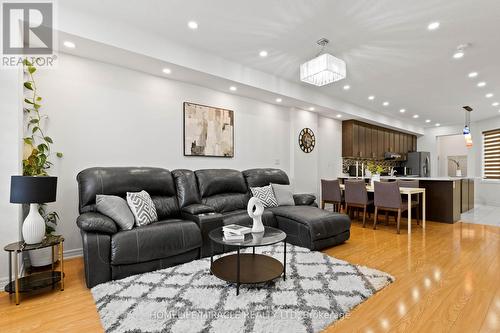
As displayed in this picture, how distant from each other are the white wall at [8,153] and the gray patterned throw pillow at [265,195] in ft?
9.52

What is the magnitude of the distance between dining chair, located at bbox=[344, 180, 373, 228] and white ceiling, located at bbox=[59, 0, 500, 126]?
1933mm

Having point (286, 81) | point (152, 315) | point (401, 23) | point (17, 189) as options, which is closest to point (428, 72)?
point (401, 23)

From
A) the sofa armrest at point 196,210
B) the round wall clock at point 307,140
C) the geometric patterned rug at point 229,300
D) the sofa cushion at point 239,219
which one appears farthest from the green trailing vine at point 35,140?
the round wall clock at point 307,140

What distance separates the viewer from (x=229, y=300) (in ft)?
6.72

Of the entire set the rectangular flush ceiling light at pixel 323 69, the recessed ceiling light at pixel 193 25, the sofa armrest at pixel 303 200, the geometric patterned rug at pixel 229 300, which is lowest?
the geometric patterned rug at pixel 229 300

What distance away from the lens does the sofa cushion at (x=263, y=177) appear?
4424 millimetres

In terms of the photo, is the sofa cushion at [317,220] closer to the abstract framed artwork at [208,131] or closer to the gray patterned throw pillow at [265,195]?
the gray patterned throw pillow at [265,195]

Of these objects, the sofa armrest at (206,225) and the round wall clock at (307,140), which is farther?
the round wall clock at (307,140)

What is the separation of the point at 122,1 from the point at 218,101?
2.16 metres

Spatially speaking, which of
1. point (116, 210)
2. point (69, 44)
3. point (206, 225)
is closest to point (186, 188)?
point (206, 225)

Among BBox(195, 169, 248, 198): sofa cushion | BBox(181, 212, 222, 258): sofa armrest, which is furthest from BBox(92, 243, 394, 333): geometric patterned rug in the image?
BBox(195, 169, 248, 198): sofa cushion

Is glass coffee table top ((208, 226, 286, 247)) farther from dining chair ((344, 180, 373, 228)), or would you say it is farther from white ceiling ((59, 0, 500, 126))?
dining chair ((344, 180, 373, 228))

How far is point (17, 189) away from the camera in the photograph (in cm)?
212

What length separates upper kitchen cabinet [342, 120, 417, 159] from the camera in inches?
270
